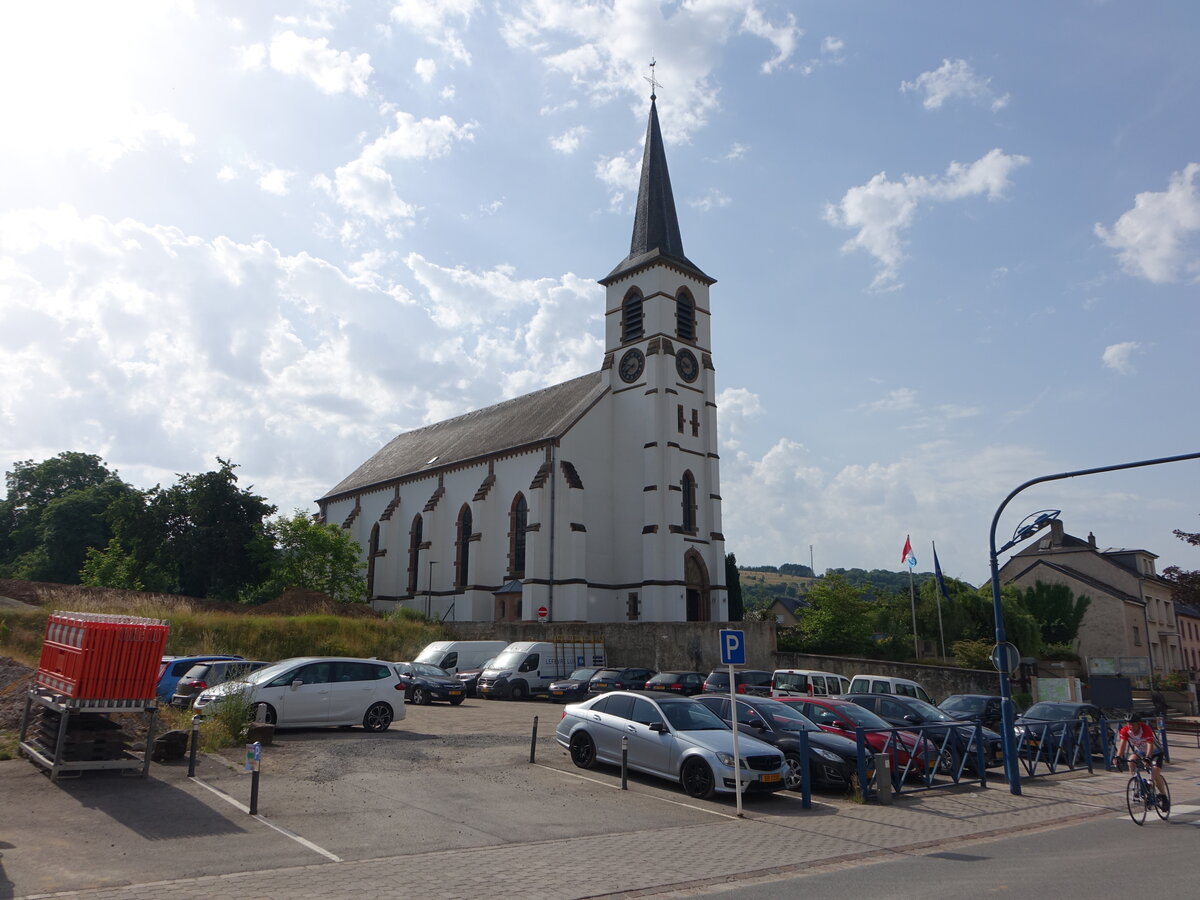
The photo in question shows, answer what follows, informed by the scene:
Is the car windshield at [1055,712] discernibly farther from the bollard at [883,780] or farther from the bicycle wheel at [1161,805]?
the bollard at [883,780]

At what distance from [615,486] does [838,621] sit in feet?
45.3

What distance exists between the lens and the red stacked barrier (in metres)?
11.5

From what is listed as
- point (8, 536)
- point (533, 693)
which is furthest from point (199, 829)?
point (8, 536)

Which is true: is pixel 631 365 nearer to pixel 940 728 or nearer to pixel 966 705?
pixel 966 705

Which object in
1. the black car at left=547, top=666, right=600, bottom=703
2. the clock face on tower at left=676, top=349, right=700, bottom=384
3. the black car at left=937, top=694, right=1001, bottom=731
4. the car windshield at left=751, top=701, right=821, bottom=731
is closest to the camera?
the car windshield at left=751, top=701, right=821, bottom=731

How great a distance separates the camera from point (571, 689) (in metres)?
29.3

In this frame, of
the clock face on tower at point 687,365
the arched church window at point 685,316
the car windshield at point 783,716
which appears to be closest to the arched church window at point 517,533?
the clock face on tower at point 687,365

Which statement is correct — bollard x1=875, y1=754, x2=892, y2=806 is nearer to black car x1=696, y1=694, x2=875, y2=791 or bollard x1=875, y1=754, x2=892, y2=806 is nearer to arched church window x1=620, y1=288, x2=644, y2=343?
black car x1=696, y1=694, x2=875, y2=791

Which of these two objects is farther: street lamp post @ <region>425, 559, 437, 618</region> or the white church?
street lamp post @ <region>425, 559, 437, 618</region>

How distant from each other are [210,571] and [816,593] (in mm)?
34312

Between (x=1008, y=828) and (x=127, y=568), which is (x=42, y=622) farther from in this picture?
(x=1008, y=828)

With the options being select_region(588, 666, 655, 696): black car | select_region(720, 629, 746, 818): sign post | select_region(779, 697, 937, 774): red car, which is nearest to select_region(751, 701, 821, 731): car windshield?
select_region(779, 697, 937, 774): red car

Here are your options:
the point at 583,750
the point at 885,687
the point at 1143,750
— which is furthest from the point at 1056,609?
the point at 583,750

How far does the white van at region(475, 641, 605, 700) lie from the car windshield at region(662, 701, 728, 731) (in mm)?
17043
